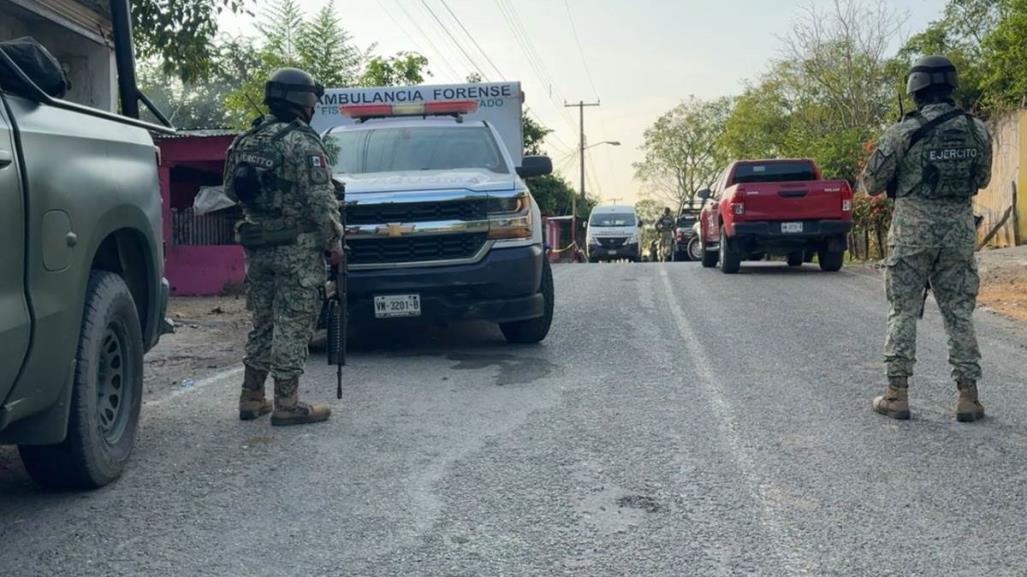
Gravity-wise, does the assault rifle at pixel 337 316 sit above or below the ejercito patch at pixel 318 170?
below

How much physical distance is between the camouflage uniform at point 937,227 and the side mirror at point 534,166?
13.0ft

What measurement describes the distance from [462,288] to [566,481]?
349cm

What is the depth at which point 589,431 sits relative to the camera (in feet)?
18.0

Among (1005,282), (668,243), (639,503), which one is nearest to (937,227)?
(639,503)

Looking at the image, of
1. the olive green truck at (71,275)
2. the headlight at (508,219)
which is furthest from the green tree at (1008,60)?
the olive green truck at (71,275)

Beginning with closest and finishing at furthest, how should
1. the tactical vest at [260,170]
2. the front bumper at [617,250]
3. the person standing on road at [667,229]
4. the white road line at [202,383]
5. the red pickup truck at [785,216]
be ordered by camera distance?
the tactical vest at [260,170], the white road line at [202,383], the red pickup truck at [785,216], the person standing on road at [667,229], the front bumper at [617,250]

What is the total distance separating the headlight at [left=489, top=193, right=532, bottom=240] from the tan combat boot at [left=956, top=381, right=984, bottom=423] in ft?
11.4

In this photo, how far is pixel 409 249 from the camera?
7.93 meters

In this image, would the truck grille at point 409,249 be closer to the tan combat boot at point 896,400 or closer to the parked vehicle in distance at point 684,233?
the tan combat boot at point 896,400

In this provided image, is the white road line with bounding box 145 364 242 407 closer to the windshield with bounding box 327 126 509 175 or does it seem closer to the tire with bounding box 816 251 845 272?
the windshield with bounding box 327 126 509 175

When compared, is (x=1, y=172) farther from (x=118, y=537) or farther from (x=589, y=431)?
(x=589, y=431)

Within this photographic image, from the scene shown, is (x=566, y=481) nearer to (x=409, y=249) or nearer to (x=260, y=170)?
(x=260, y=170)

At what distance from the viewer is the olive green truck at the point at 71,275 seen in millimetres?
3605

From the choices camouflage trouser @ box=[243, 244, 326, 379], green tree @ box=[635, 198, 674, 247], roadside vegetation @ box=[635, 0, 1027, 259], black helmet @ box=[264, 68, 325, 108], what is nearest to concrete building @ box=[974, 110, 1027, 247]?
roadside vegetation @ box=[635, 0, 1027, 259]
